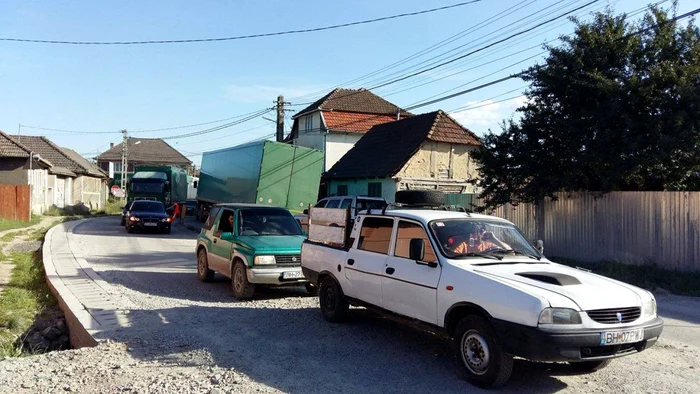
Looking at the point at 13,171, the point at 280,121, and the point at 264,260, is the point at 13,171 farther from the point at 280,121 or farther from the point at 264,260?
the point at 264,260

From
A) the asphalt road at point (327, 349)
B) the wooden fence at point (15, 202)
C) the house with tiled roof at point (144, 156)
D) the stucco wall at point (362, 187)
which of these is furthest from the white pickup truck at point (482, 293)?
the house with tiled roof at point (144, 156)

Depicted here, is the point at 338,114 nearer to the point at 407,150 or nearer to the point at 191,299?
the point at 407,150

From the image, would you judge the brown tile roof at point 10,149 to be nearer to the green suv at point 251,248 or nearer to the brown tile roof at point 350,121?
the brown tile roof at point 350,121

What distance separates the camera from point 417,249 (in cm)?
638

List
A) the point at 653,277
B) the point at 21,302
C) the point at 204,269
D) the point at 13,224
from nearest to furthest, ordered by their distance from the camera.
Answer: the point at 21,302 < the point at 204,269 < the point at 653,277 < the point at 13,224

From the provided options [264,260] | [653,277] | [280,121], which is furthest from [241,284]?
[280,121]

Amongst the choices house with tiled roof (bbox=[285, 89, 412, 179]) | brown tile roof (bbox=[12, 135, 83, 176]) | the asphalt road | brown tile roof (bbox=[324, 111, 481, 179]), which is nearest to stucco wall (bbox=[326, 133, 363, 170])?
house with tiled roof (bbox=[285, 89, 412, 179])

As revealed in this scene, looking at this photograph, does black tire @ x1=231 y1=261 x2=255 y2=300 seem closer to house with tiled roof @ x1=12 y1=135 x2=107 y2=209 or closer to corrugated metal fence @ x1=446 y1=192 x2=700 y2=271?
corrugated metal fence @ x1=446 y1=192 x2=700 y2=271

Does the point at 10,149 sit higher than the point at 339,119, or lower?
lower

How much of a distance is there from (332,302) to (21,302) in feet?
21.2

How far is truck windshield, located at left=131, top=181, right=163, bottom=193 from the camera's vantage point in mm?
34281

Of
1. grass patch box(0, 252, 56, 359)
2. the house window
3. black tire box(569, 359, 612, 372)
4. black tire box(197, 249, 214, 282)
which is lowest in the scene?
grass patch box(0, 252, 56, 359)

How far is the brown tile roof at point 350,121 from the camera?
132 ft

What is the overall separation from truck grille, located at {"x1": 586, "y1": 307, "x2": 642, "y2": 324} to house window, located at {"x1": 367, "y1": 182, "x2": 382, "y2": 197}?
2320 centimetres
